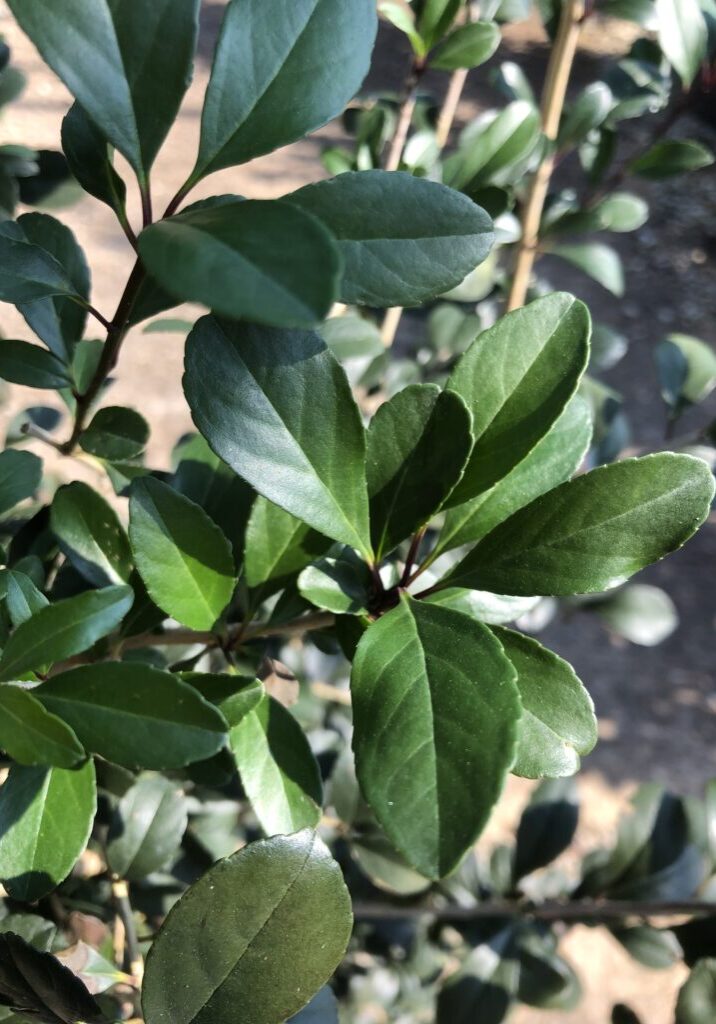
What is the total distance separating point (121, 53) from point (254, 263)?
14cm

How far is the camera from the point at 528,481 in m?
0.48

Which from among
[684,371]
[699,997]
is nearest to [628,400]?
[684,371]

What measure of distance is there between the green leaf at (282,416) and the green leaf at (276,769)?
0.12 meters

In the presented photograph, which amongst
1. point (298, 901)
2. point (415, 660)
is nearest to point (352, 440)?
point (415, 660)

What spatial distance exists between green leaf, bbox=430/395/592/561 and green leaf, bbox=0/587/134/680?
18cm

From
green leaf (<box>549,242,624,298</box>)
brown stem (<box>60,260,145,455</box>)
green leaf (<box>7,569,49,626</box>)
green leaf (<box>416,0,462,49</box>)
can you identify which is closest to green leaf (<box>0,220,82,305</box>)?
brown stem (<box>60,260,145,455</box>)

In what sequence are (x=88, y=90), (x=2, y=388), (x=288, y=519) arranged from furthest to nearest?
1. (x=2, y=388)
2. (x=288, y=519)
3. (x=88, y=90)

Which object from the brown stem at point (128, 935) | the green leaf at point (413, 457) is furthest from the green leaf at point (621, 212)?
the brown stem at point (128, 935)

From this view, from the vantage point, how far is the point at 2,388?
3.99 ft

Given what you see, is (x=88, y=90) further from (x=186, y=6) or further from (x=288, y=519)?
(x=288, y=519)

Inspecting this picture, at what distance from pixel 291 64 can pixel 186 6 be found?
1.9 inches

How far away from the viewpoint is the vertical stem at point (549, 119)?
3.45 feet

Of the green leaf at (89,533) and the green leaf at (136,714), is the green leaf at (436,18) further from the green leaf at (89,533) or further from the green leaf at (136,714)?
the green leaf at (136,714)

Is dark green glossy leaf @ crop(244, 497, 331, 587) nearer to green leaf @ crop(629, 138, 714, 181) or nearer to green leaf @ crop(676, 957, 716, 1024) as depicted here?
green leaf @ crop(676, 957, 716, 1024)
